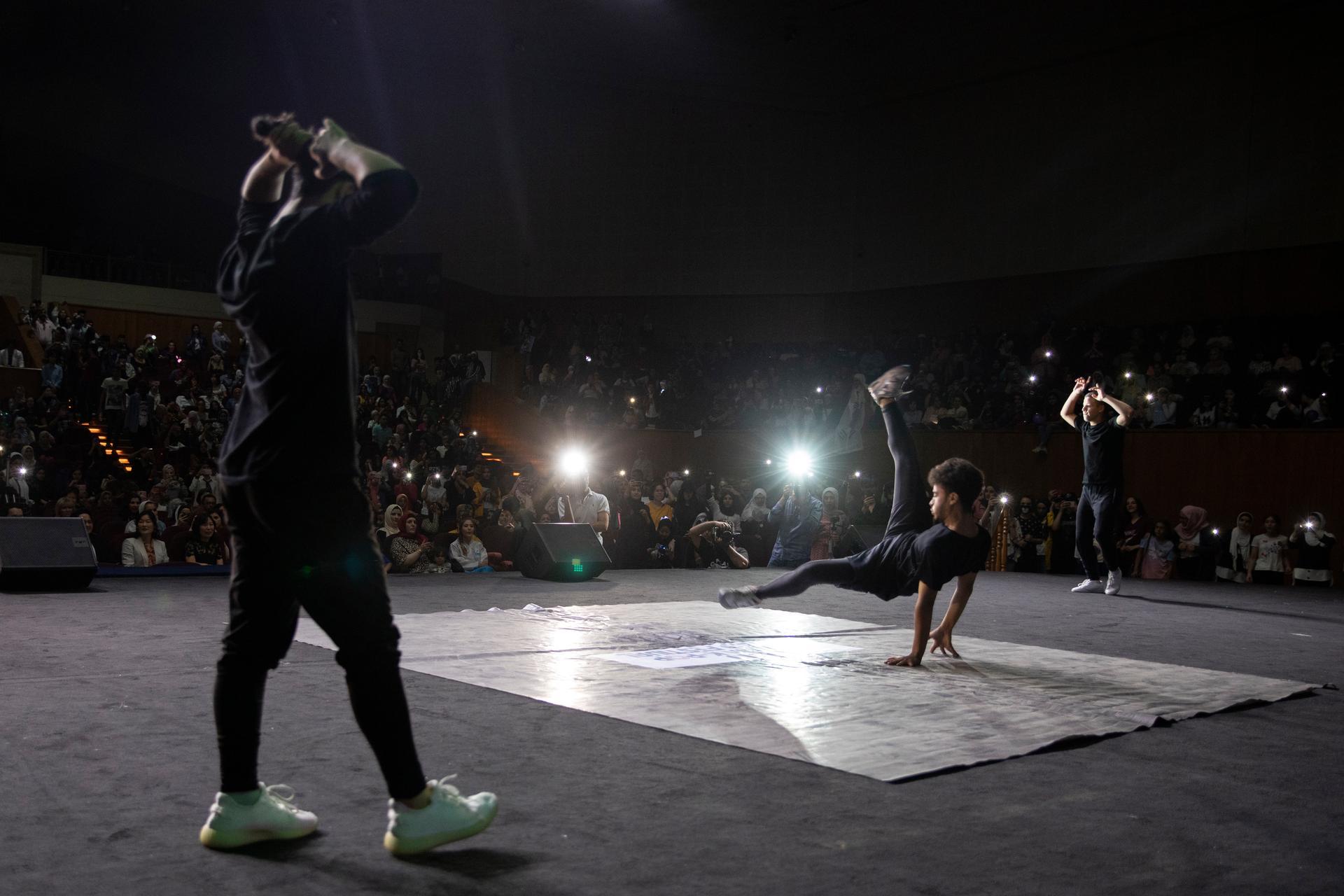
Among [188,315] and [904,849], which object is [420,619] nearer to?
[904,849]

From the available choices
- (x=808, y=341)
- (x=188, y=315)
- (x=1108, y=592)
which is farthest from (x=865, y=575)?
(x=188, y=315)

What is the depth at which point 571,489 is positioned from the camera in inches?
Result: 518

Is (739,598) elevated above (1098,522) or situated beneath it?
situated beneath

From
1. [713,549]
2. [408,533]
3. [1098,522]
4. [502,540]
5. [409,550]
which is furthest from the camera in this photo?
[713,549]

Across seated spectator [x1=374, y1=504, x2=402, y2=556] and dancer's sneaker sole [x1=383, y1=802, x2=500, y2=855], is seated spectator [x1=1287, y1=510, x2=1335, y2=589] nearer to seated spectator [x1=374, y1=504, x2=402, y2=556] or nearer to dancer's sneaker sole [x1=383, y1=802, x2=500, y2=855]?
seated spectator [x1=374, y1=504, x2=402, y2=556]

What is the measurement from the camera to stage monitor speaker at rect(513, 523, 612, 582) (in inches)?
411

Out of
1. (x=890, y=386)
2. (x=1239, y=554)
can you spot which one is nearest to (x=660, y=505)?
(x=1239, y=554)

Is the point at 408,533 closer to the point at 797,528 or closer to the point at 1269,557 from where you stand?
the point at 797,528

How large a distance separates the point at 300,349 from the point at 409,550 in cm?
852

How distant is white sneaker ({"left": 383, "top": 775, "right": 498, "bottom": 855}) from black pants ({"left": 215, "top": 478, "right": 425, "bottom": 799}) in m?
0.05

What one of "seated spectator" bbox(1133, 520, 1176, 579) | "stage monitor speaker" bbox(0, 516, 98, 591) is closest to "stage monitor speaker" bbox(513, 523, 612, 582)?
"stage monitor speaker" bbox(0, 516, 98, 591)

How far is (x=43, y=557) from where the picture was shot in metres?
8.27

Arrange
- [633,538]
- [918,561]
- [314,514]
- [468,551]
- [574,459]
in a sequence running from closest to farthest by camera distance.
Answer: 1. [314,514]
2. [918,561]
3. [468,551]
4. [633,538]
5. [574,459]

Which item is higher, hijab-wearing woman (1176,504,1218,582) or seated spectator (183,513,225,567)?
hijab-wearing woman (1176,504,1218,582)
